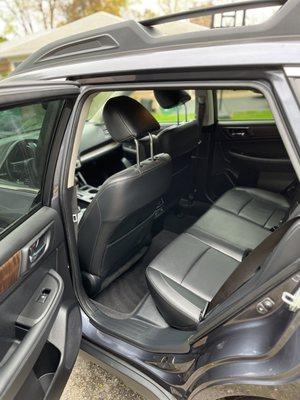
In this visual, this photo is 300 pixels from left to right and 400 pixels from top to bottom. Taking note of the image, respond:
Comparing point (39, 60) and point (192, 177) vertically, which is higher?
point (39, 60)

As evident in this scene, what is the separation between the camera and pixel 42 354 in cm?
124

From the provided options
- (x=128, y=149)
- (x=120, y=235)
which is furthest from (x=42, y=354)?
(x=128, y=149)

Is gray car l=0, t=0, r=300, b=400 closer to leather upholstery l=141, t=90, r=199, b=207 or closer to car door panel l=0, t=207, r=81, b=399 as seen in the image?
car door panel l=0, t=207, r=81, b=399

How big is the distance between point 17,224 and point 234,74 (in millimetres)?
901

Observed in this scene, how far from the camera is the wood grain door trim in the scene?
1046 millimetres

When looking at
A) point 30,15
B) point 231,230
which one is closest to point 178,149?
point 231,230

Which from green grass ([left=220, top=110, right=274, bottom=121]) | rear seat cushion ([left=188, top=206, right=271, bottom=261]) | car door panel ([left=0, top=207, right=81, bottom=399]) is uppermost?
green grass ([left=220, top=110, right=274, bottom=121])

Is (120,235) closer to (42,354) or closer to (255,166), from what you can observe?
(42,354)

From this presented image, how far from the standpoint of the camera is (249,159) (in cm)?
265

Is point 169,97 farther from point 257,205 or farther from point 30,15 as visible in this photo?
point 30,15

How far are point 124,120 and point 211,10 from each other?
1.76 ft

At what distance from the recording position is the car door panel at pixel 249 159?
2528 millimetres

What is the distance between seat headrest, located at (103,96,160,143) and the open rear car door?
20cm

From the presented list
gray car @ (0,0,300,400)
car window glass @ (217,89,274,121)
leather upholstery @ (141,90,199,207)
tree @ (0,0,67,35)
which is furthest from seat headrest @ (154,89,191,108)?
tree @ (0,0,67,35)
